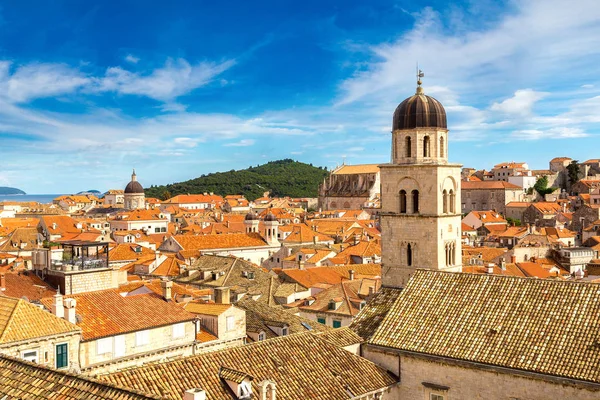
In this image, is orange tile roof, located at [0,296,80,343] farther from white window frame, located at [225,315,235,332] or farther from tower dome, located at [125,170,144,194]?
tower dome, located at [125,170,144,194]

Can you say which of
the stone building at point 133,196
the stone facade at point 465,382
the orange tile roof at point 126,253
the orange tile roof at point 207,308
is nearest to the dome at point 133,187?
the stone building at point 133,196

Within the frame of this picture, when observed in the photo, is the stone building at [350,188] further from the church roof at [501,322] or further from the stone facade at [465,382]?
the stone facade at [465,382]

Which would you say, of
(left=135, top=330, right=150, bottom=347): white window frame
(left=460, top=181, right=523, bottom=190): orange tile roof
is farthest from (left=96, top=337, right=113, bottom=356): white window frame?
(left=460, top=181, right=523, bottom=190): orange tile roof

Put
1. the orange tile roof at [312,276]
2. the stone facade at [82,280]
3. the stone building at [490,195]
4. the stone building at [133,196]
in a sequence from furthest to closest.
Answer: the stone building at [133,196] < the stone building at [490,195] < the orange tile roof at [312,276] < the stone facade at [82,280]

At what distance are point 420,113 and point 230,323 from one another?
1311 cm

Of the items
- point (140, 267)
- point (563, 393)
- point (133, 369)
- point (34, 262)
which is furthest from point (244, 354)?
point (140, 267)

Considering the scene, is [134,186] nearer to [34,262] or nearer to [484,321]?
[34,262]

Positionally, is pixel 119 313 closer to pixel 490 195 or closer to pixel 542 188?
pixel 490 195

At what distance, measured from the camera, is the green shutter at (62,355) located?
2225cm

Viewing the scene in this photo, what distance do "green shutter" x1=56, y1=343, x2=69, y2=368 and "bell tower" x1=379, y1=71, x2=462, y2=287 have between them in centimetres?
1441

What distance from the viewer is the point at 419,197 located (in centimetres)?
2825

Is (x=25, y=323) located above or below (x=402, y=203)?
below

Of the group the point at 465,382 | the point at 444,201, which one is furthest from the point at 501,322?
the point at 444,201

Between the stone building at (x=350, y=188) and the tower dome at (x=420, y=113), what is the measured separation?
12392cm
